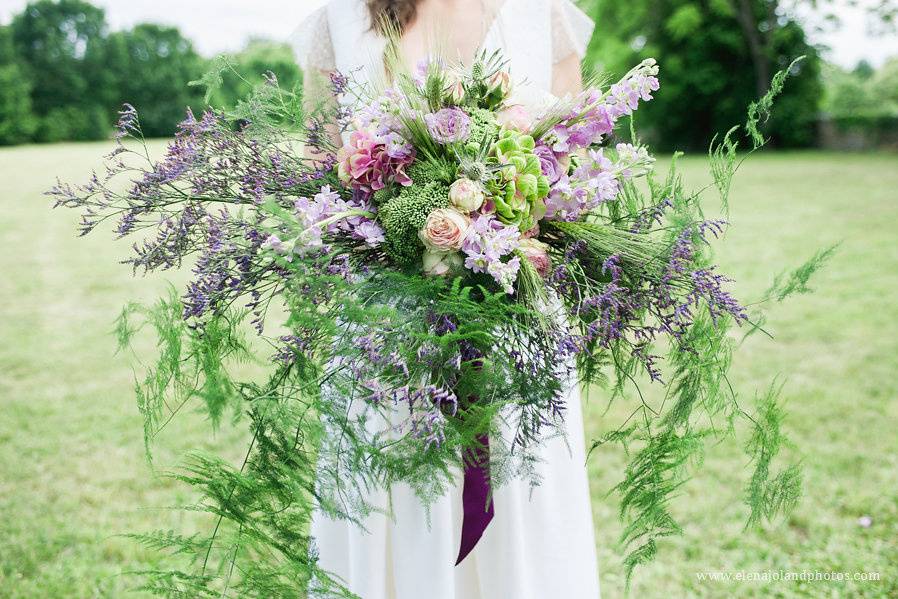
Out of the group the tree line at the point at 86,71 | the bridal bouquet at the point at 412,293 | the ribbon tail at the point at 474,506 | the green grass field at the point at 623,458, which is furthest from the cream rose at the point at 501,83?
the tree line at the point at 86,71

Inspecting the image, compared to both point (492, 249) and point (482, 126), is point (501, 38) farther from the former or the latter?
point (492, 249)

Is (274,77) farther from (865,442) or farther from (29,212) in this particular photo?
(29,212)

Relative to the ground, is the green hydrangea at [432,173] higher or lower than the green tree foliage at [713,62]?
lower

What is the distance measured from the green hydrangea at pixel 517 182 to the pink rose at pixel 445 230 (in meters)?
0.11

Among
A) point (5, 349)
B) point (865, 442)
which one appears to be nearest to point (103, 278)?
point (5, 349)

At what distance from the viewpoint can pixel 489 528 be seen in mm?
2004

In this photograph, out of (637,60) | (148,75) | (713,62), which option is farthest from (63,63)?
(713,62)

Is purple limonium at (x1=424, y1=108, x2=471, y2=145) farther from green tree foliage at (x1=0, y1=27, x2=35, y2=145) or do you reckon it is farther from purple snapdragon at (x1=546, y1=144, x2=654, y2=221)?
green tree foliage at (x1=0, y1=27, x2=35, y2=145)

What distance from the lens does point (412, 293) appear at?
1.34 m

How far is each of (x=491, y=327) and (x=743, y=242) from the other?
8982 mm

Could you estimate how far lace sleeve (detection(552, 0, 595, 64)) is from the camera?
241 cm

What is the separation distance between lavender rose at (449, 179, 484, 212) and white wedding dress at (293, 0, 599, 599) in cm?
58

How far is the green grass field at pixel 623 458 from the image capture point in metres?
3.13

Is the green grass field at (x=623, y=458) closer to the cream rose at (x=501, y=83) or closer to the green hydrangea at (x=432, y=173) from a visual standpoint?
the green hydrangea at (x=432, y=173)
